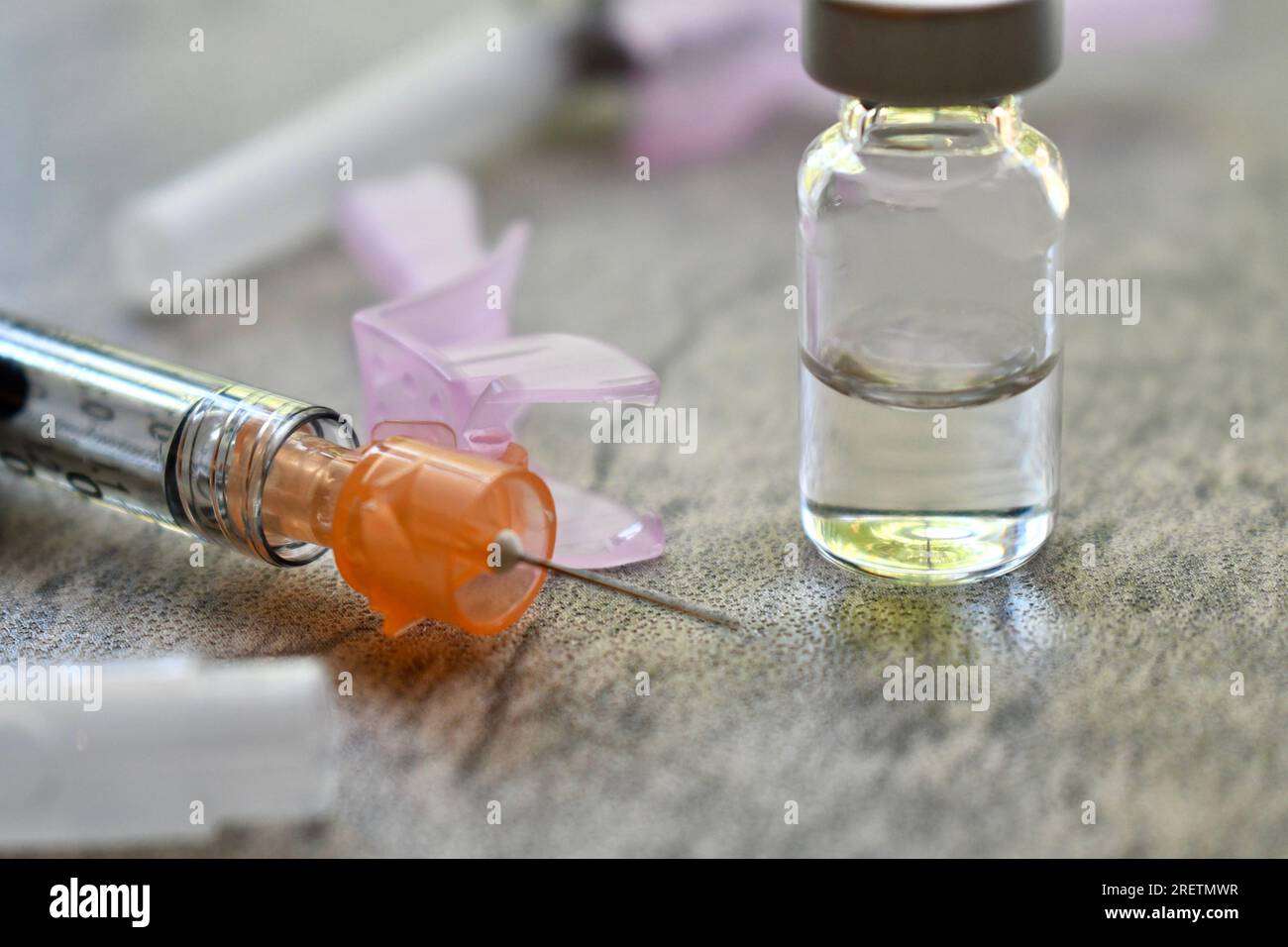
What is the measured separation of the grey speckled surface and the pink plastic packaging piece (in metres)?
0.03

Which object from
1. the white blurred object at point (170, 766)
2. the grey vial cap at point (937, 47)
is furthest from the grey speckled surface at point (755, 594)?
the grey vial cap at point (937, 47)

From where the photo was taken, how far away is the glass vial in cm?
81

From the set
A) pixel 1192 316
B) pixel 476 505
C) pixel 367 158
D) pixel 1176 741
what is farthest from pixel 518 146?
pixel 1176 741

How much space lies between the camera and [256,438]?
0.83 metres

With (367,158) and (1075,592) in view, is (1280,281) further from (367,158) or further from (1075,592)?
(367,158)

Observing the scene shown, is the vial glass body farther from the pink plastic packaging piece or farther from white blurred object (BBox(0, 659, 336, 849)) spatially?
white blurred object (BBox(0, 659, 336, 849))

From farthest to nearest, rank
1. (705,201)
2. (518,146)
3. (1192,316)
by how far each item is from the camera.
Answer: (518,146)
(705,201)
(1192,316)

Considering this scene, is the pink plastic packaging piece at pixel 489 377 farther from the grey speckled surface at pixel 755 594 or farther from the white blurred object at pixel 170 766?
the white blurred object at pixel 170 766

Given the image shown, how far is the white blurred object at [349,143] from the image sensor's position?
1.24m

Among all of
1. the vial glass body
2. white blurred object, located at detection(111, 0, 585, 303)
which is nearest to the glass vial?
the vial glass body

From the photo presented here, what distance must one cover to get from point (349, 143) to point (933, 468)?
0.71 meters

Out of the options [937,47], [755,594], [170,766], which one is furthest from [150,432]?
[937,47]

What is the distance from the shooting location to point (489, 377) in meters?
0.88

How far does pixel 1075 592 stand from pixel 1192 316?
1.23ft
